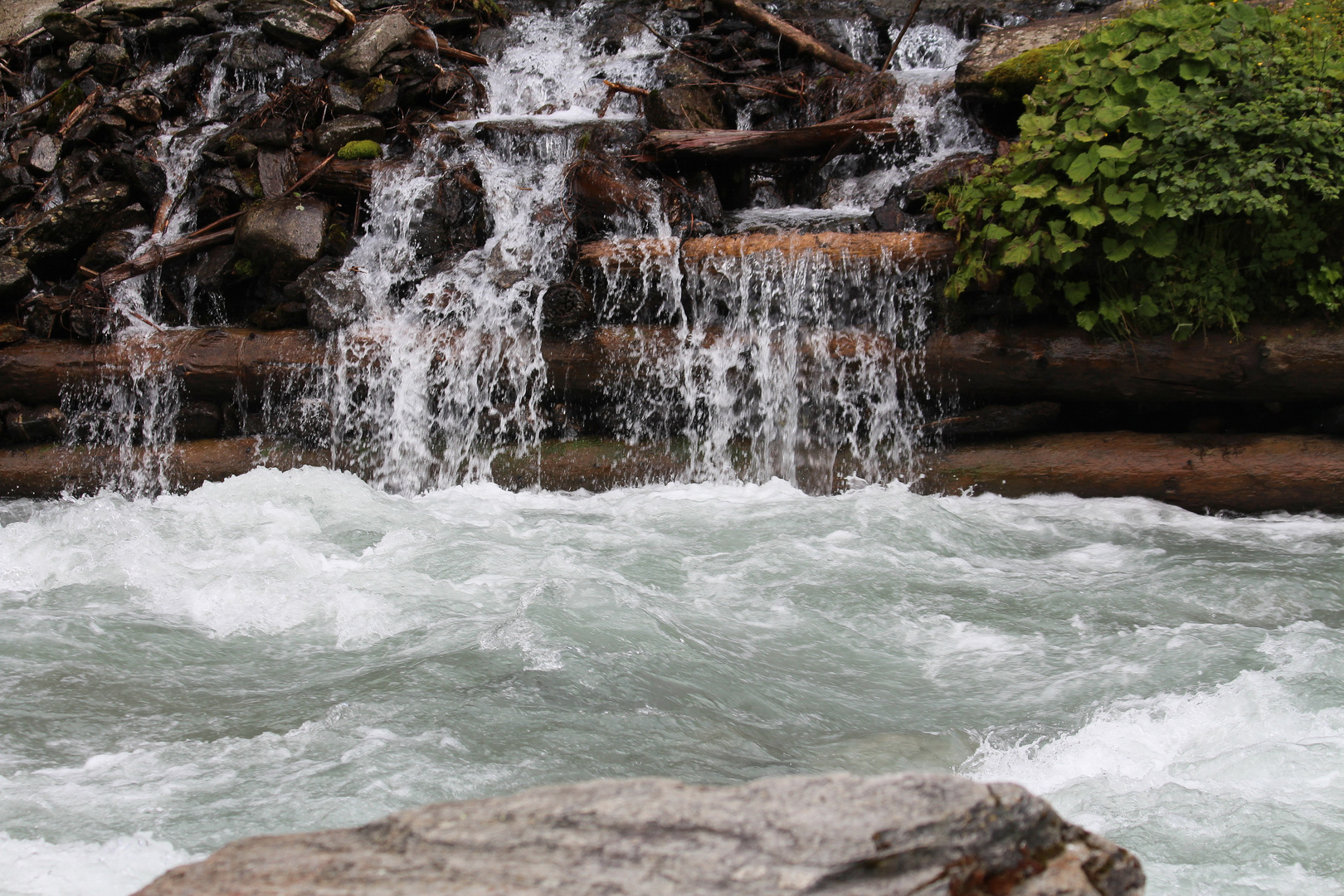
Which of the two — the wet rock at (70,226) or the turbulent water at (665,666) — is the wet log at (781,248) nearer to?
the turbulent water at (665,666)

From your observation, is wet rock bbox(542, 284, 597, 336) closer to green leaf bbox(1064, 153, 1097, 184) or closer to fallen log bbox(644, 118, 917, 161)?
fallen log bbox(644, 118, 917, 161)

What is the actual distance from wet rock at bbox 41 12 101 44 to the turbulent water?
7.85 metres

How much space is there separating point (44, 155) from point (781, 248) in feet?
24.8

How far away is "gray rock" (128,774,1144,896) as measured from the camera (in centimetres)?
155

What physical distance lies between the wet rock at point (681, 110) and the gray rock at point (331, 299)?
3.01 m

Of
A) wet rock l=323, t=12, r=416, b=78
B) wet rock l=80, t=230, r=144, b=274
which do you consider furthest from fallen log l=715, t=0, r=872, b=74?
wet rock l=80, t=230, r=144, b=274

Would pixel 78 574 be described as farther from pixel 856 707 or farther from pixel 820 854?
pixel 820 854

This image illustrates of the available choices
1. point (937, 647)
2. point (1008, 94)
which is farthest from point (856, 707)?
point (1008, 94)

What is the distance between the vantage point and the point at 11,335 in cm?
809

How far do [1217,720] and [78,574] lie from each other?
16.2 feet

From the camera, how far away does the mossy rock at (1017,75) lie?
7.86 meters

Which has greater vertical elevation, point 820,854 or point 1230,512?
point 820,854

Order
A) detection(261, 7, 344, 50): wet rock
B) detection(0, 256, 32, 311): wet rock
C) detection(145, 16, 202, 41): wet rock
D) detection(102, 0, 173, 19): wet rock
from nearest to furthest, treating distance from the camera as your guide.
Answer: detection(0, 256, 32, 311): wet rock, detection(261, 7, 344, 50): wet rock, detection(145, 16, 202, 41): wet rock, detection(102, 0, 173, 19): wet rock

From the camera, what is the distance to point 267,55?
423 inches
